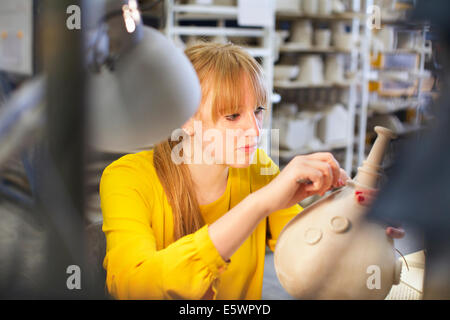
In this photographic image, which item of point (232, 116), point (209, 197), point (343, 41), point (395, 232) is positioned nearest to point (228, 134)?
point (232, 116)

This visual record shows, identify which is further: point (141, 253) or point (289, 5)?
point (289, 5)

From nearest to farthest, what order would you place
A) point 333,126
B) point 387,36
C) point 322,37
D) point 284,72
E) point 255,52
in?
point 387,36
point 255,52
point 333,126
point 284,72
point 322,37

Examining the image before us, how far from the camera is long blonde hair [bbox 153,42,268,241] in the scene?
2.51ft

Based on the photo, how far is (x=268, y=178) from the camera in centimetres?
84

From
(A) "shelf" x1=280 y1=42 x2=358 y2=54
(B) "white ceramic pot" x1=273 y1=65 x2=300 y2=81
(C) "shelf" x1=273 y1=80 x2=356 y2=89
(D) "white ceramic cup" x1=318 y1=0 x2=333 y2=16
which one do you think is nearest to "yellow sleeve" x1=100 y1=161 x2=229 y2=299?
(C) "shelf" x1=273 y1=80 x2=356 y2=89

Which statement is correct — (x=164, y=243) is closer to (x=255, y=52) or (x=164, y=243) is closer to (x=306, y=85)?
(x=255, y=52)

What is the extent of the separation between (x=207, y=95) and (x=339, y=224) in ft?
1.06

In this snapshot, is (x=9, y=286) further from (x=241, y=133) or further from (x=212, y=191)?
(x=241, y=133)

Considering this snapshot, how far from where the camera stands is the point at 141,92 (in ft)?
2.17

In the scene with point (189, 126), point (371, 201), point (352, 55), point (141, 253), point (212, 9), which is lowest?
point (141, 253)

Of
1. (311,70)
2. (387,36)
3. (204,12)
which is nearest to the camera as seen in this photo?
(387,36)

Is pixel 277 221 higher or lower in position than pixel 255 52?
lower

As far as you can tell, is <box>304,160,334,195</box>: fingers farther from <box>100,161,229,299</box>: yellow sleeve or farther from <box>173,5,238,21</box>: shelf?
<box>173,5,238,21</box>: shelf
